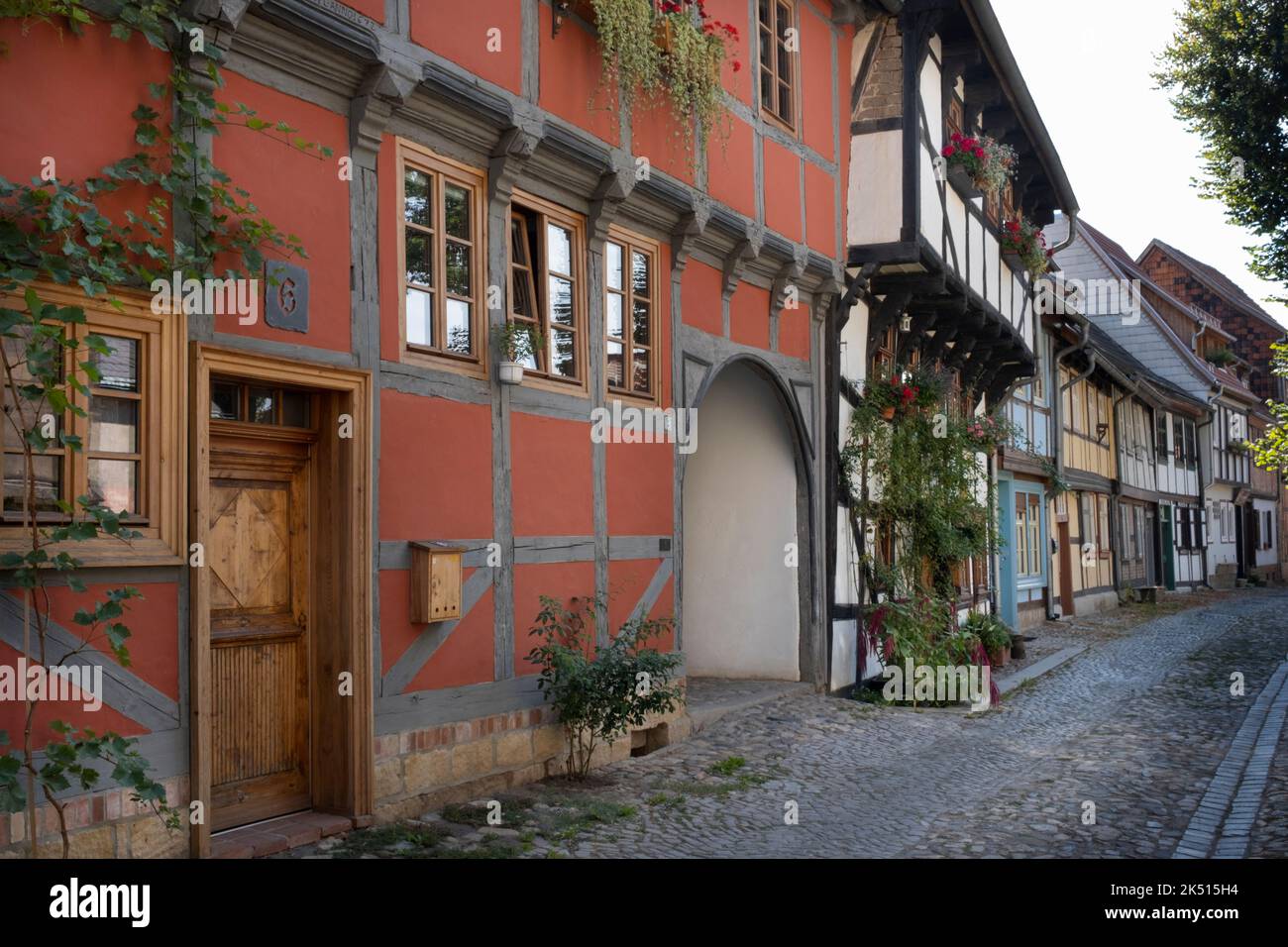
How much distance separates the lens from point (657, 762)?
27.2ft

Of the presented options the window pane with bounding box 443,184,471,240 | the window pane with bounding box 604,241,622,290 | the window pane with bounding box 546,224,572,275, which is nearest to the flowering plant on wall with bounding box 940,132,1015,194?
A: the window pane with bounding box 604,241,622,290

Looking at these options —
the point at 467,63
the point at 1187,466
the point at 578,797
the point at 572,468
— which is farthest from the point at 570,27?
the point at 1187,466

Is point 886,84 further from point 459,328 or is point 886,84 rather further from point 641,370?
→ point 459,328

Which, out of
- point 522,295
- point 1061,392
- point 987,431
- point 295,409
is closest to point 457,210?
point 522,295

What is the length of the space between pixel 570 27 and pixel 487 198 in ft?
4.71

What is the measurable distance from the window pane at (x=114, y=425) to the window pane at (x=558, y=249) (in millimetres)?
3292

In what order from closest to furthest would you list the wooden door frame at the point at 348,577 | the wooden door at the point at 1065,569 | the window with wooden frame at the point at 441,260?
the wooden door frame at the point at 348,577, the window with wooden frame at the point at 441,260, the wooden door at the point at 1065,569

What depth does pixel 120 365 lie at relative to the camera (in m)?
5.03

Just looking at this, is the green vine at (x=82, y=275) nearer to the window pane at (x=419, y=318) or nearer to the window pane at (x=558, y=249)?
the window pane at (x=419, y=318)

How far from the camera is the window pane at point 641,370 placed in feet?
Answer: 29.4

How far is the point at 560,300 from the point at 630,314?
0.88 metres

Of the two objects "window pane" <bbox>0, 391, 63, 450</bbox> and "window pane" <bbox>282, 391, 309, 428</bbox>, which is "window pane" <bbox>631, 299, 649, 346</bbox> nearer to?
→ "window pane" <bbox>282, 391, 309, 428</bbox>

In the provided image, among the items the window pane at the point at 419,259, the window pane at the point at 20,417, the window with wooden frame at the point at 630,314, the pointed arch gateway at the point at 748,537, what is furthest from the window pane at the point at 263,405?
the pointed arch gateway at the point at 748,537

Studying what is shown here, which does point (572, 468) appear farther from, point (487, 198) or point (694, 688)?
point (694, 688)
